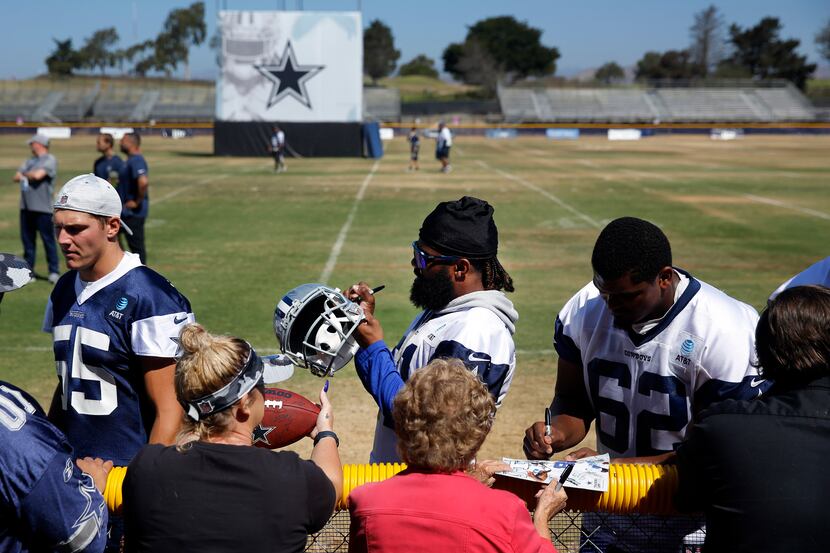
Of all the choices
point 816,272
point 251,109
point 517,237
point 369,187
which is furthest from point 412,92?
point 816,272

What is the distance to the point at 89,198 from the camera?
13.2ft

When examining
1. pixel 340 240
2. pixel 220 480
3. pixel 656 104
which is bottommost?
pixel 340 240

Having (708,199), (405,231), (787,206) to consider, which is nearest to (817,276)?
(405,231)

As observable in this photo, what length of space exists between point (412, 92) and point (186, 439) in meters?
135

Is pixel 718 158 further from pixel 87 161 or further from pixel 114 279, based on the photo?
pixel 114 279

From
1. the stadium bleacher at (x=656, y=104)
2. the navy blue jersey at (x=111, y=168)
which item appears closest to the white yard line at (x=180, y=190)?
the navy blue jersey at (x=111, y=168)

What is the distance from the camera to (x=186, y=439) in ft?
9.21

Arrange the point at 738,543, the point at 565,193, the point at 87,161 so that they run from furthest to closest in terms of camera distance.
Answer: the point at 87,161 < the point at 565,193 < the point at 738,543

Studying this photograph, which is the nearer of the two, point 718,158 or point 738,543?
point 738,543

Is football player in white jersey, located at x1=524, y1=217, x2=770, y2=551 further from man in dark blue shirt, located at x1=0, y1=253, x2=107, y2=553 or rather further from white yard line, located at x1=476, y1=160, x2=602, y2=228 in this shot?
white yard line, located at x1=476, y1=160, x2=602, y2=228

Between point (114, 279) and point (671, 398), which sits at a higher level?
point (114, 279)

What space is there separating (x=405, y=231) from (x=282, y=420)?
49.1 feet

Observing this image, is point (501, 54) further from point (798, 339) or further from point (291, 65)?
point (798, 339)

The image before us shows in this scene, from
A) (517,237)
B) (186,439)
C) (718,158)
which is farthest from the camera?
(718,158)
